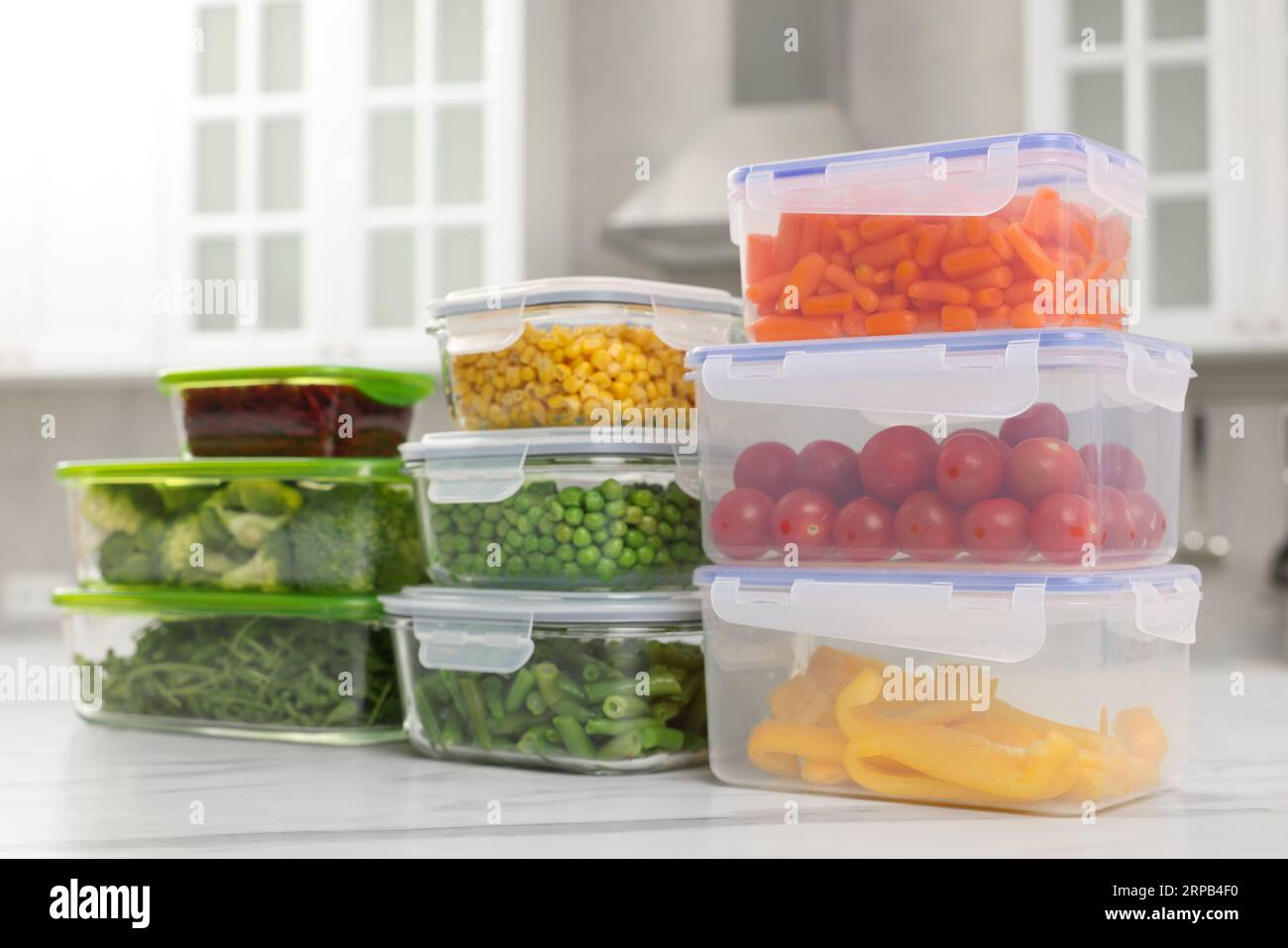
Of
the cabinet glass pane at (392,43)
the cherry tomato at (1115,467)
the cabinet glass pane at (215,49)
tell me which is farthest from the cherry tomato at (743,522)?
the cabinet glass pane at (215,49)

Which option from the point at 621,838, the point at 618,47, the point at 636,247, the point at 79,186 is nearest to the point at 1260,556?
the point at 636,247

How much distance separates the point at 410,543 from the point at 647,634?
32 centimetres

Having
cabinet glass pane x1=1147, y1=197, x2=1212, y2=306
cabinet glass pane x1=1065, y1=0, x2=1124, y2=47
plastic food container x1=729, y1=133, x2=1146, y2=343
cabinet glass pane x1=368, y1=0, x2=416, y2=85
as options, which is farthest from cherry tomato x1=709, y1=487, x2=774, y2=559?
cabinet glass pane x1=368, y1=0, x2=416, y2=85

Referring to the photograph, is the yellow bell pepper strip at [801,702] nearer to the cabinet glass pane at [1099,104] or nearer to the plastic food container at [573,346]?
the plastic food container at [573,346]

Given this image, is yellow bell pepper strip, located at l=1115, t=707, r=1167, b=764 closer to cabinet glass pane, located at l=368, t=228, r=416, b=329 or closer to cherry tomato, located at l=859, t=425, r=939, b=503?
cherry tomato, located at l=859, t=425, r=939, b=503

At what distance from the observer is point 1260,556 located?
2418mm

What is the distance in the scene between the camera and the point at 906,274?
1.01 metres

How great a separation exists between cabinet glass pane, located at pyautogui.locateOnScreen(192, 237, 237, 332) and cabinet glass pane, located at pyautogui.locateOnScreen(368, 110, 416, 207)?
0.85 ft

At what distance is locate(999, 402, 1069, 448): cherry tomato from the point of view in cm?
95

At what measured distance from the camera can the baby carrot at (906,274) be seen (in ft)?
3.30

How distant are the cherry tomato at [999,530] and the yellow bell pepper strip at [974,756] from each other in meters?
0.11

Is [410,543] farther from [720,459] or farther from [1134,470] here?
[1134,470]

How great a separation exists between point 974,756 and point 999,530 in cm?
14

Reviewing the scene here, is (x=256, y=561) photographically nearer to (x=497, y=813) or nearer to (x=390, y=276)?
(x=497, y=813)
